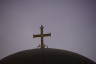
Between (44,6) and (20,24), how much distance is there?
0.54 metres

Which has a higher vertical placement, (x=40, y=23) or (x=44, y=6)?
(x=44, y=6)

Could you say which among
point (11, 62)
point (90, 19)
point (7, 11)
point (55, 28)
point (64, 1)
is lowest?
point (11, 62)

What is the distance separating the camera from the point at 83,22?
2162mm

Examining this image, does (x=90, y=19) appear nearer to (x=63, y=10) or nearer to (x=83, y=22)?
(x=83, y=22)

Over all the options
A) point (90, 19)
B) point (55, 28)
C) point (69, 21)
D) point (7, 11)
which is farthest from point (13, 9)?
point (90, 19)

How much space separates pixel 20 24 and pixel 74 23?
965 millimetres

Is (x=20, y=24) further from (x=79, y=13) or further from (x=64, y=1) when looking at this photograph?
(x=79, y=13)

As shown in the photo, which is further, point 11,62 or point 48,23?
point 48,23

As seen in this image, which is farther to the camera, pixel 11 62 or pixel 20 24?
pixel 20 24

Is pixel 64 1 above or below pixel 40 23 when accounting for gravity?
above

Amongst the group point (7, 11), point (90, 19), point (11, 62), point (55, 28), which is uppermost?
point (7, 11)

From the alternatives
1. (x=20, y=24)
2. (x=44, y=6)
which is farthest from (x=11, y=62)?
(x=44, y=6)

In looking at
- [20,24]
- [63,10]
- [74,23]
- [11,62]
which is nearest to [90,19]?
[74,23]

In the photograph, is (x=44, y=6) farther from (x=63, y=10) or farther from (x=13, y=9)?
(x=13, y=9)
